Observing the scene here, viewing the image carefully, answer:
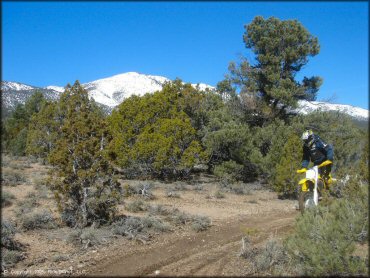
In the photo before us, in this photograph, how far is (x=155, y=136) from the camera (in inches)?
730

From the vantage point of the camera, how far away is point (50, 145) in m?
23.6

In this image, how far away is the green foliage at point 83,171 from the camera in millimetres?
8766

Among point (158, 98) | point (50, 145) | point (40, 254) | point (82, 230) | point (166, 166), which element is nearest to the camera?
point (40, 254)

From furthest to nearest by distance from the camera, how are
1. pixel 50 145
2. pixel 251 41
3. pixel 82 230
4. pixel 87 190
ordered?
1. pixel 50 145
2. pixel 251 41
3. pixel 87 190
4. pixel 82 230

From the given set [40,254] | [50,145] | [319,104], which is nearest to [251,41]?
[319,104]

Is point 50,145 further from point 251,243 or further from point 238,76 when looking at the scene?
point 251,243

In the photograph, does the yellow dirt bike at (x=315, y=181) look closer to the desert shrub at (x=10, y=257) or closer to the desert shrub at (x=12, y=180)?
the desert shrub at (x=10, y=257)

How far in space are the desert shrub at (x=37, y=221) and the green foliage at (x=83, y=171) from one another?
0.40 meters

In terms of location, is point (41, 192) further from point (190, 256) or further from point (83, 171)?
point (190, 256)

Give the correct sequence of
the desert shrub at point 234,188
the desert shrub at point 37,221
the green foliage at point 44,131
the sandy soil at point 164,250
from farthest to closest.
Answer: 1. the green foliage at point 44,131
2. the desert shrub at point 234,188
3. the desert shrub at point 37,221
4. the sandy soil at point 164,250

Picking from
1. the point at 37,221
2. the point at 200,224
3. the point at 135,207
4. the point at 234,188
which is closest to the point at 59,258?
the point at 37,221

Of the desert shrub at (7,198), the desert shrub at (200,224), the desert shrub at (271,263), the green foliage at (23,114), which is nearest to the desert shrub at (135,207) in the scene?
the desert shrub at (200,224)

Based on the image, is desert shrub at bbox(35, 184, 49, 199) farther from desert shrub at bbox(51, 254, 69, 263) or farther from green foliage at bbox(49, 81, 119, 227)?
desert shrub at bbox(51, 254, 69, 263)

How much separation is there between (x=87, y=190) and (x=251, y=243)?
13.3 ft
